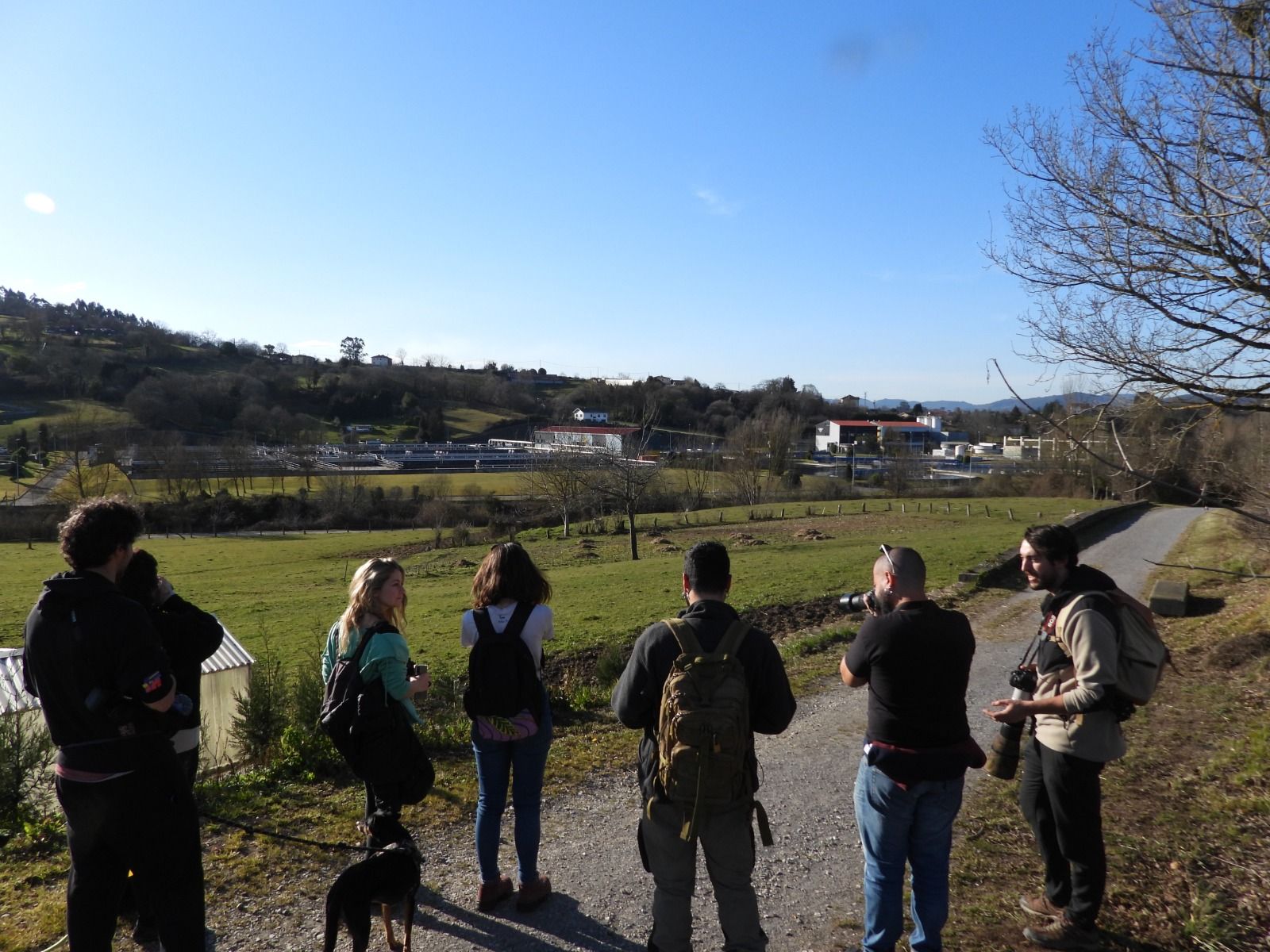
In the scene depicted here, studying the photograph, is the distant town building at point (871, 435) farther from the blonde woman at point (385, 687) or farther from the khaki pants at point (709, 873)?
the khaki pants at point (709, 873)

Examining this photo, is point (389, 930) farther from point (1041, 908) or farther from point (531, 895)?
point (1041, 908)

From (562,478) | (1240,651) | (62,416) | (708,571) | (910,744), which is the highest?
(62,416)

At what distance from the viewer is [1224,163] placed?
5.45m

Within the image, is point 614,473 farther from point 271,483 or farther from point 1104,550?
point 271,483

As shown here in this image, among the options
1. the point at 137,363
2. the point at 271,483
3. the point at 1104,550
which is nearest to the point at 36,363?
the point at 137,363

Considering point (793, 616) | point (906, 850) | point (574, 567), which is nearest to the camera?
point (906, 850)

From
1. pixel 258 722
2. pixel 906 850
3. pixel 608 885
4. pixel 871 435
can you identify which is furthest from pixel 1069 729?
pixel 871 435

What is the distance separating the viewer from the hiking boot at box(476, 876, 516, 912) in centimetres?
418

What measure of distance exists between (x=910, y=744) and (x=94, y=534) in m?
3.57

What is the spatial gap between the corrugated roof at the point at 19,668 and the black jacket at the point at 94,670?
129 inches

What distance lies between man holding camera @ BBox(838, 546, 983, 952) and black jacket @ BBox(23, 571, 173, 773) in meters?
2.95

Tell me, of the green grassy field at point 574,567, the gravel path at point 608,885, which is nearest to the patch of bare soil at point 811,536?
the green grassy field at point 574,567

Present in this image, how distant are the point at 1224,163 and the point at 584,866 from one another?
646cm

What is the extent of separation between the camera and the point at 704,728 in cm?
313
